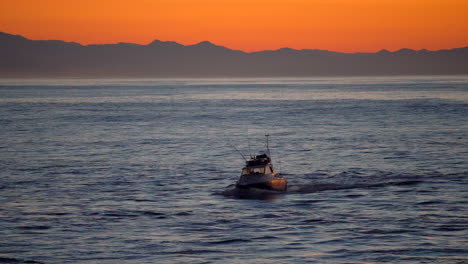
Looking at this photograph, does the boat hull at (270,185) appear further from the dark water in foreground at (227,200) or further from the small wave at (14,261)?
the small wave at (14,261)

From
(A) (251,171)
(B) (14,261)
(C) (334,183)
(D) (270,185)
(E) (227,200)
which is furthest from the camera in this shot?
(C) (334,183)

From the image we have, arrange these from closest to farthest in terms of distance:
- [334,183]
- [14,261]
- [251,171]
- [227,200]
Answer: [14,261], [227,200], [251,171], [334,183]

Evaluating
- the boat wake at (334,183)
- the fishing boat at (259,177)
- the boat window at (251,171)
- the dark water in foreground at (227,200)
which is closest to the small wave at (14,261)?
the dark water in foreground at (227,200)

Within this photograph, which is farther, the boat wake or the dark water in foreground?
the boat wake

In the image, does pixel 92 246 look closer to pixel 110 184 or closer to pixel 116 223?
pixel 116 223

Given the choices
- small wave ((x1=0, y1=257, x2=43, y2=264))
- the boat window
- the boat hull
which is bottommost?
small wave ((x1=0, y1=257, x2=43, y2=264))

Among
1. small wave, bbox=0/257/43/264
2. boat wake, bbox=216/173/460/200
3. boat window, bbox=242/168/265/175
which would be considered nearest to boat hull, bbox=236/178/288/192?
boat wake, bbox=216/173/460/200

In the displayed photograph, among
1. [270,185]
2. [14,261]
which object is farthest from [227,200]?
[14,261]

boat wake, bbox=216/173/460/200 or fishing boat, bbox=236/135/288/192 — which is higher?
fishing boat, bbox=236/135/288/192

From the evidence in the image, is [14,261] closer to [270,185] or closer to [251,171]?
[251,171]

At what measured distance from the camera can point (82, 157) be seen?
7269 cm

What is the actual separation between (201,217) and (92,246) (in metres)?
8.11

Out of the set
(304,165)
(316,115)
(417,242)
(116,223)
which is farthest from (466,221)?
(316,115)

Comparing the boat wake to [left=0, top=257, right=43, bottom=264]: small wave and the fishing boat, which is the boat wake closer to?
the fishing boat
